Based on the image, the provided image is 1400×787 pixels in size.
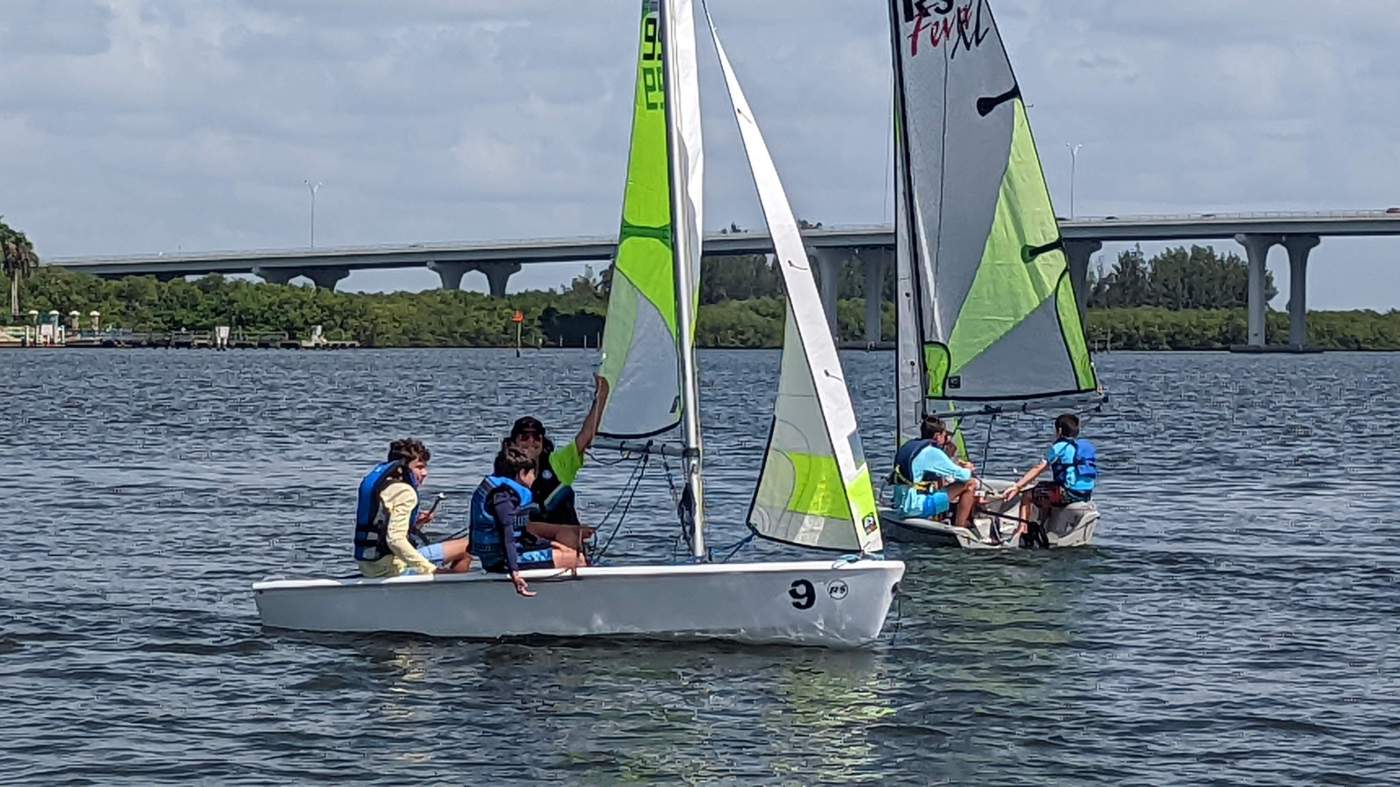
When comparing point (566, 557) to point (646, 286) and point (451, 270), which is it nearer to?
point (646, 286)

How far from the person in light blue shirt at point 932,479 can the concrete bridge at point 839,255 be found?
242 ft

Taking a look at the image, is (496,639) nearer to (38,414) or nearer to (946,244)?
(946,244)

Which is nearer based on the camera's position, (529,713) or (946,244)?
(529,713)

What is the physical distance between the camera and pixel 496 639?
18172 mm

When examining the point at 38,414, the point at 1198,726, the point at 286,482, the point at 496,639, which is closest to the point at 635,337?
the point at 496,639

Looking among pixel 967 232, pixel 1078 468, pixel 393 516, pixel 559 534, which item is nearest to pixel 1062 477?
pixel 1078 468

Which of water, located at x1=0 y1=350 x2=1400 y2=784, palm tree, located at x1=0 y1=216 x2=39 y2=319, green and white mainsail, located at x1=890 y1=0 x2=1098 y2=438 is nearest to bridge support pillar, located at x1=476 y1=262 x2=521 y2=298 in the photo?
palm tree, located at x1=0 y1=216 x2=39 y2=319

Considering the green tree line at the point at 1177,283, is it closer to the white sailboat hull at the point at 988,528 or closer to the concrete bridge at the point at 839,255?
the concrete bridge at the point at 839,255

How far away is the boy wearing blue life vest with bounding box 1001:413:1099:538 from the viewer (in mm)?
23891

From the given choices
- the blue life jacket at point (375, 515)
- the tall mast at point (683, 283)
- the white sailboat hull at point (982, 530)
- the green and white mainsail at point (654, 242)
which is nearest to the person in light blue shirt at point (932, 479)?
the white sailboat hull at point (982, 530)

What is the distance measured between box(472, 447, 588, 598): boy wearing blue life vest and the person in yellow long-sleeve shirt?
0.56 m

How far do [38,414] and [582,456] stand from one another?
42557 mm

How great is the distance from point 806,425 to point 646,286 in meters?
1.89

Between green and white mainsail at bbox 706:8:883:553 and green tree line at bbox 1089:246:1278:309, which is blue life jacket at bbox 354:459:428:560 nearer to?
green and white mainsail at bbox 706:8:883:553
